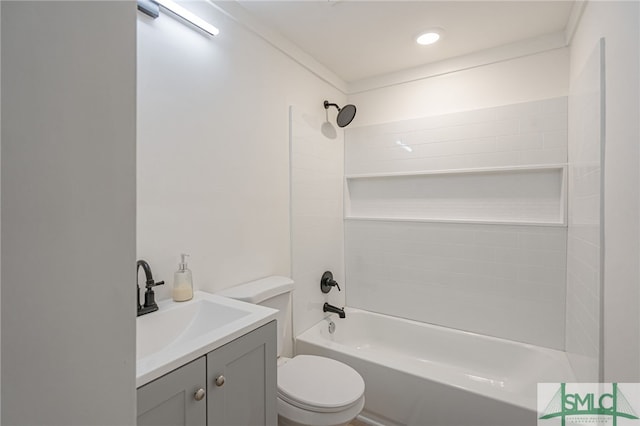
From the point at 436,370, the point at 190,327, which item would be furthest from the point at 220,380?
the point at 436,370

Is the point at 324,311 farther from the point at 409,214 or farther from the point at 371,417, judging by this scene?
the point at 409,214

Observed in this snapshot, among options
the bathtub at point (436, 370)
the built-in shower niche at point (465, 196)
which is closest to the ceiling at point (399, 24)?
the built-in shower niche at point (465, 196)

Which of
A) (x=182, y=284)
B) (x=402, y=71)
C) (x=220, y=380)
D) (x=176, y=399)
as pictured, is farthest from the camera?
(x=402, y=71)

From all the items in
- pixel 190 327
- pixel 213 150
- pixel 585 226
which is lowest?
pixel 190 327

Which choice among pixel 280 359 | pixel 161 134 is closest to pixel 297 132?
pixel 161 134

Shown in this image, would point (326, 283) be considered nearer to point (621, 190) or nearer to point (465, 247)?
point (465, 247)

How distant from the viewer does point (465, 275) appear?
2219 millimetres

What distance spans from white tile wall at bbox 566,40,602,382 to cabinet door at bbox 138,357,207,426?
1571 millimetres

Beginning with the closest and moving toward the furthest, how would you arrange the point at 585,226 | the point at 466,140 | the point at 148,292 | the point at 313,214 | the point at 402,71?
1. the point at 148,292
2. the point at 585,226
3. the point at 466,140
4. the point at 313,214
5. the point at 402,71

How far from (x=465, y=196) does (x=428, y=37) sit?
44.9 inches

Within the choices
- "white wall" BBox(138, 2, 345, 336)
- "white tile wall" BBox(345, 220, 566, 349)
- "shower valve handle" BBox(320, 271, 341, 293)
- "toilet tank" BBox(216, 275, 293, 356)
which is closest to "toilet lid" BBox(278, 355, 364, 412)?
"toilet tank" BBox(216, 275, 293, 356)

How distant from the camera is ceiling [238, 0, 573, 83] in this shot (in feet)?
5.47

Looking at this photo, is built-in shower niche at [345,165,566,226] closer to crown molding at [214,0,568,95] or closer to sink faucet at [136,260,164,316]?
crown molding at [214,0,568,95]

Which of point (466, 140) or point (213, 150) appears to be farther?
point (466, 140)
